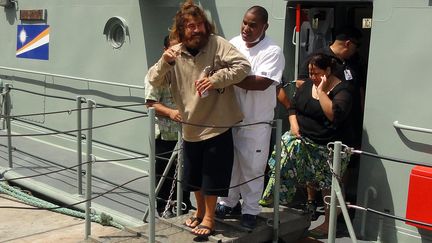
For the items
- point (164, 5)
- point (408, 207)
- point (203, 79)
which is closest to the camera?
point (203, 79)

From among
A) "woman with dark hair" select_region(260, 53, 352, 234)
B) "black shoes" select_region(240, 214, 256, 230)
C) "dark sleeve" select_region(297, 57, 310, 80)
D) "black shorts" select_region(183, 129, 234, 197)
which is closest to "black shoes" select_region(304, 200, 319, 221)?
"woman with dark hair" select_region(260, 53, 352, 234)

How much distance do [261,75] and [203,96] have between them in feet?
1.46

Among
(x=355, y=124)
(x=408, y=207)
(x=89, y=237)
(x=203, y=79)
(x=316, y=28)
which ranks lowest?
(x=89, y=237)

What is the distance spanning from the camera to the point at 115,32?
6215mm

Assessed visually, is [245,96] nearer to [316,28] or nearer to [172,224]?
[172,224]

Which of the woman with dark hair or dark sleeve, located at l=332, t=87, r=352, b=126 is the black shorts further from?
dark sleeve, located at l=332, t=87, r=352, b=126

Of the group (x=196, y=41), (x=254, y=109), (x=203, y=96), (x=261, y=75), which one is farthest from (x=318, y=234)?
(x=196, y=41)

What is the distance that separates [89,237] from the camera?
4.00 meters

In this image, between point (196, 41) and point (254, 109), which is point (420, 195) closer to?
point (254, 109)

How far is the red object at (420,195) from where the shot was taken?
3.50 meters

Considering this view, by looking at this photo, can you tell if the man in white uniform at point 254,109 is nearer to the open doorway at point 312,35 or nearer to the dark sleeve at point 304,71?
the dark sleeve at point 304,71

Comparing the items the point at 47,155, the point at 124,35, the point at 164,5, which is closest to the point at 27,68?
the point at 47,155

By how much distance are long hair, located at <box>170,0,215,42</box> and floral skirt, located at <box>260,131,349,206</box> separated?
1.19 metres

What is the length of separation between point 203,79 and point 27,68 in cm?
508
